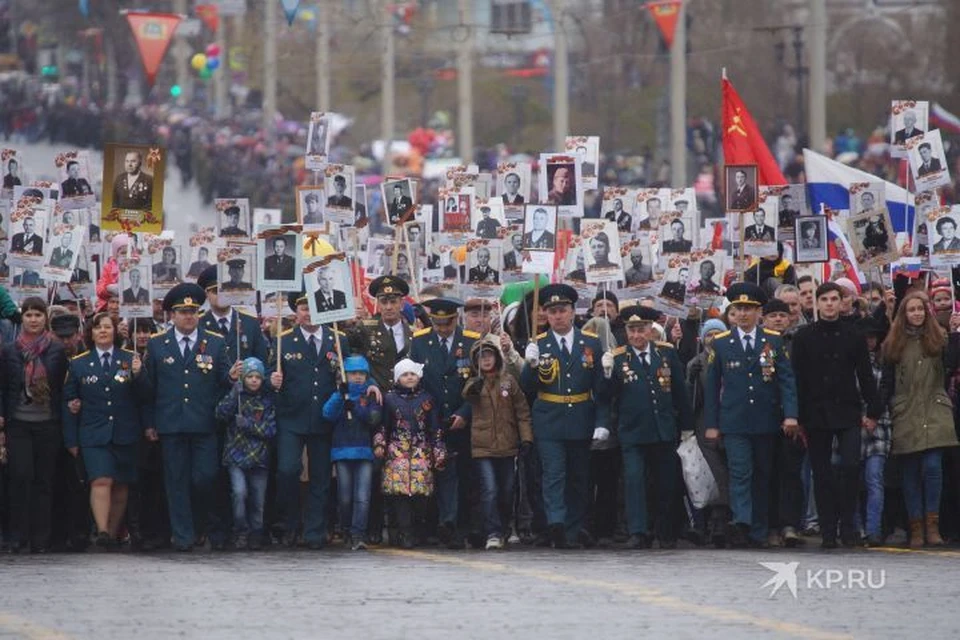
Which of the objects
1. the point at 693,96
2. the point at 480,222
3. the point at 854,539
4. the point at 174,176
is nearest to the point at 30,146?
the point at 174,176

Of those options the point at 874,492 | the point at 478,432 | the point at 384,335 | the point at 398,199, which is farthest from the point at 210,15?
the point at 874,492

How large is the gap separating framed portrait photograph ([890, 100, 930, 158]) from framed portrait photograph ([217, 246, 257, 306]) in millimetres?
5480

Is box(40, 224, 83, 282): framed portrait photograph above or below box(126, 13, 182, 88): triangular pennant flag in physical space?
below

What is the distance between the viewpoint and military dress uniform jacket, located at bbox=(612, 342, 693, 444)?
62.8 ft

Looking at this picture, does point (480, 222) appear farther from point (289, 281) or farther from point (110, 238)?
point (110, 238)

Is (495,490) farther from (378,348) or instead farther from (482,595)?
(482,595)

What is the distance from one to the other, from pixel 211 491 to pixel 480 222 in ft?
12.2

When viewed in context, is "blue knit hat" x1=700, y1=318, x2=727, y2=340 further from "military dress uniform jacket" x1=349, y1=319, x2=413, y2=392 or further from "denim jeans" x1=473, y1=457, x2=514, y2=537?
"military dress uniform jacket" x1=349, y1=319, x2=413, y2=392

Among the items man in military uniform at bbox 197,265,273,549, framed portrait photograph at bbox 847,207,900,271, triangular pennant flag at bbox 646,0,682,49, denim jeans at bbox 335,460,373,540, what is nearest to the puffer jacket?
denim jeans at bbox 335,460,373,540

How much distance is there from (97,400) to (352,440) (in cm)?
165

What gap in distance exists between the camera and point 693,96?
5653 centimetres

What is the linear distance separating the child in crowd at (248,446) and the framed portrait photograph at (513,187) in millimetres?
3771

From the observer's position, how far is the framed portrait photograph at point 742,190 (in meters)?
22.0

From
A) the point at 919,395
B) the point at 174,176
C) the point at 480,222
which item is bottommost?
the point at 919,395
